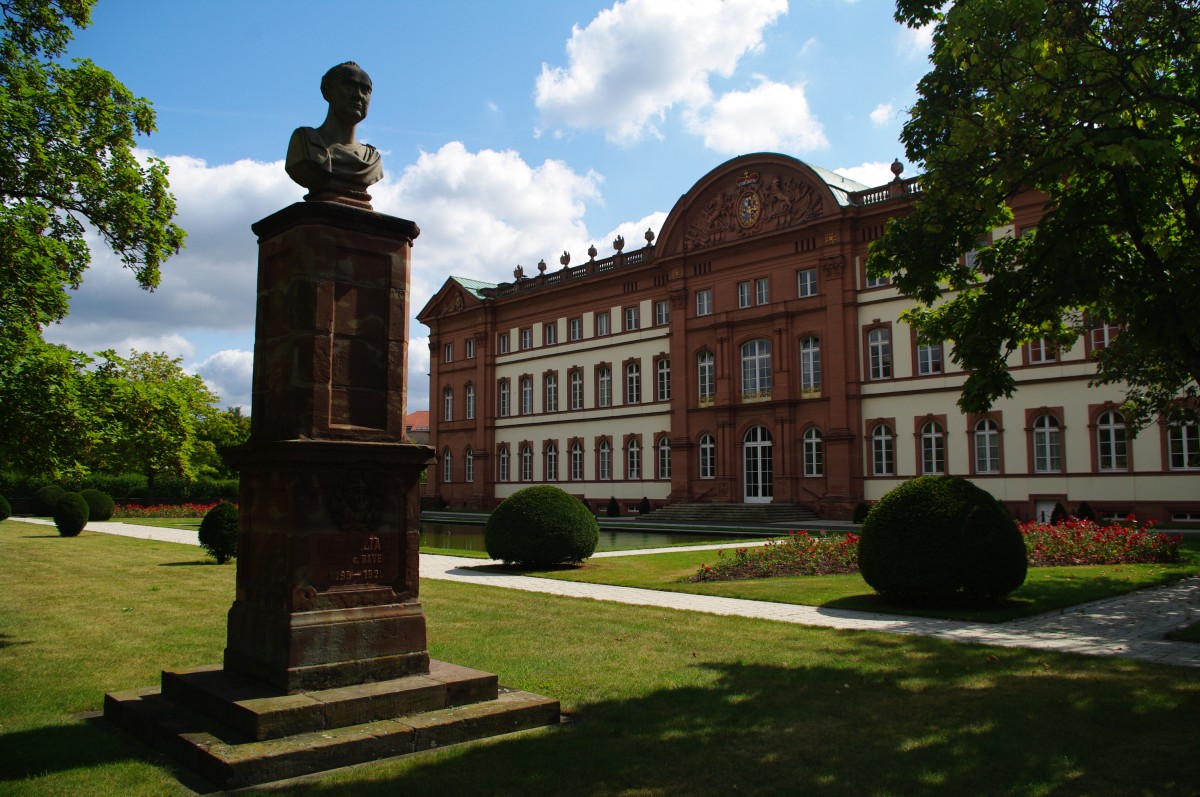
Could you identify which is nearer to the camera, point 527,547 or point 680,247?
point 527,547

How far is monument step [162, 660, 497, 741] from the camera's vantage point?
563 cm

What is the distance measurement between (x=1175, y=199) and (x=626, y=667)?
10447mm

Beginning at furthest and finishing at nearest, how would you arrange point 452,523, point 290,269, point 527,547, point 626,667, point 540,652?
1. point 452,523
2. point 527,547
3. point 540,652
4. point 626,667
5. point 290,269

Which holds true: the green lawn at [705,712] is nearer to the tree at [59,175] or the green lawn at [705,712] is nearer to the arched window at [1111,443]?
Result: the tree at [59,175]

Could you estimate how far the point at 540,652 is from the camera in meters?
8.86

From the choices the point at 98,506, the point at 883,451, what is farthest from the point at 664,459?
the point at 98,506

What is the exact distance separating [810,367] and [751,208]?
7.41m

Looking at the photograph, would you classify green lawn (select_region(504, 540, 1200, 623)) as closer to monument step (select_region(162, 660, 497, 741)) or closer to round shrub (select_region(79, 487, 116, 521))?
monument step (select_region(162, 660, 497, 741))

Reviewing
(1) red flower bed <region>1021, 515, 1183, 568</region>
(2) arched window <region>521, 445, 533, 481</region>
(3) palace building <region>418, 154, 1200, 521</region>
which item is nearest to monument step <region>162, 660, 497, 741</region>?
(1) red flower bed <region>1021, 515, 1183, 568</region>

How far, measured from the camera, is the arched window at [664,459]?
42469 millimetres

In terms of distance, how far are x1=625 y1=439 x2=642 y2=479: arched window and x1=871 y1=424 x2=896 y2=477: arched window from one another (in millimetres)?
12597

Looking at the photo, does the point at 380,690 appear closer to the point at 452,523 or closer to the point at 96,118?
the point at 96,118

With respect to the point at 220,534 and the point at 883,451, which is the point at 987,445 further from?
the point at 220,534

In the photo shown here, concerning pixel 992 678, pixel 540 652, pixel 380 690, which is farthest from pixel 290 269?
pixel 992 678
